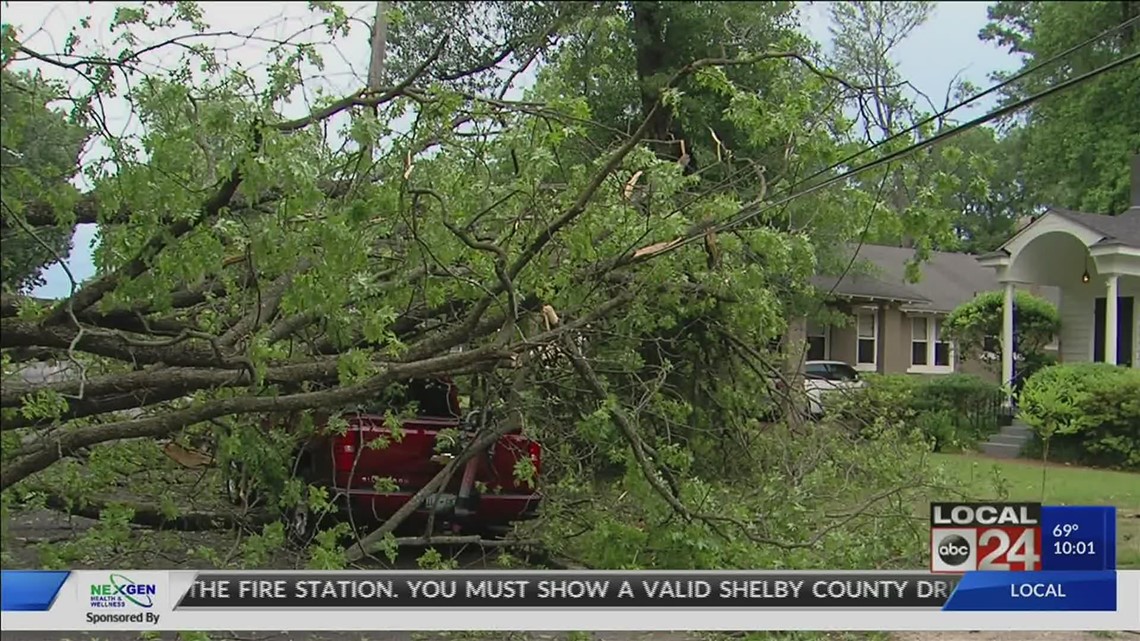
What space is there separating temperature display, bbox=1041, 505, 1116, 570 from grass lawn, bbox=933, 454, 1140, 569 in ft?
4.71

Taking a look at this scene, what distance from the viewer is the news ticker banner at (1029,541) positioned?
17.5 ft

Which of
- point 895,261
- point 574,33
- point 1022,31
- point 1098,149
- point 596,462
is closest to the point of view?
point 596,462

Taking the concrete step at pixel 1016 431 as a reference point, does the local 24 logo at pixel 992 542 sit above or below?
below

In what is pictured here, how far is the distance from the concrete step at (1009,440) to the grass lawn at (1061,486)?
0.86m

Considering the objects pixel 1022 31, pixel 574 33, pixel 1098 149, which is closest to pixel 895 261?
pixel 1022 31

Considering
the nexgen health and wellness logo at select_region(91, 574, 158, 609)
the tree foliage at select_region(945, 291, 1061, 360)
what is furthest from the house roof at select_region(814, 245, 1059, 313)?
the nexgen health and wellness logo at select_region(91, 574, 158, 609)

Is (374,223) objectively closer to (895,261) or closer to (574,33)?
(574,33)

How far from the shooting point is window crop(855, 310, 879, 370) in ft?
98.5

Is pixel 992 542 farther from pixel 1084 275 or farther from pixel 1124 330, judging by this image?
pixel 1084 275

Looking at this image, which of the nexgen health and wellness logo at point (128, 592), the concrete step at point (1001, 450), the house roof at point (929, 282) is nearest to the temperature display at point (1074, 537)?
the nexgen health and wellness logo at point (128, 592)

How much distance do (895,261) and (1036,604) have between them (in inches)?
1078

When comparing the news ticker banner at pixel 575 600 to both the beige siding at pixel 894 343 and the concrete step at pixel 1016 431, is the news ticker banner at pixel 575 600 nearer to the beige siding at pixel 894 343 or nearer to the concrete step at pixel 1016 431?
the concrete step at pixel 1016 431

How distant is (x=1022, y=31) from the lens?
27.9 metres

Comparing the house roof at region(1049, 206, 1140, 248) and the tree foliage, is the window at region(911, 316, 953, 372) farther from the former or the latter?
the house roof at region(1049, 206, 1140, 248)
